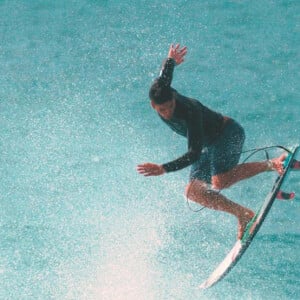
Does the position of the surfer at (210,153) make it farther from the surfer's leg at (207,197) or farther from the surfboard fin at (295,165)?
the surfboard fin at (295,165)

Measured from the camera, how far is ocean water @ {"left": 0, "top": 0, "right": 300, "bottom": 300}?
30.3 ft

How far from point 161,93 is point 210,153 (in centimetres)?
105

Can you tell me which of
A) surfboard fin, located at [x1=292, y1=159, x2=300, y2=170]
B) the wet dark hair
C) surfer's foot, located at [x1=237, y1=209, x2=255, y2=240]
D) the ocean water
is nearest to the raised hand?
the wet dark hair

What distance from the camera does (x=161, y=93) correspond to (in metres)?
4.76

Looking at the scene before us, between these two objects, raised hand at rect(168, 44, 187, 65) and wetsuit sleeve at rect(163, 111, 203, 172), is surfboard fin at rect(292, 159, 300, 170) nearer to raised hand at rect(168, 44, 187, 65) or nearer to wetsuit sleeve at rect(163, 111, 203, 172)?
wetsuit sleeve at rect(163, 111, 203, 172)

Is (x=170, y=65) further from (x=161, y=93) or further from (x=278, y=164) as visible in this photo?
(x=278, y=164)

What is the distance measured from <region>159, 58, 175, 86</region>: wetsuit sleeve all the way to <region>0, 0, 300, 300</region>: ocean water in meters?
4.53

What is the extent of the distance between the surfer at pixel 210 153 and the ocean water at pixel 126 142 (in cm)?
356

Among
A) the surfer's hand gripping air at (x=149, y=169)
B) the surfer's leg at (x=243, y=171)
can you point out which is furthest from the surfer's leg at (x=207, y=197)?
the surfer's hand gripping air at (x=149, y=169)

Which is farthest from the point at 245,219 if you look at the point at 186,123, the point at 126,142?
the point at 126,142

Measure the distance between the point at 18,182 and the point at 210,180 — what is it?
587 cm

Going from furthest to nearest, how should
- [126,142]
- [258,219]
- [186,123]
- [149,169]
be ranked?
[126,142] < [258,219] < [186,123] < [149,169]

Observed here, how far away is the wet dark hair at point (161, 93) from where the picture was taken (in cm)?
476

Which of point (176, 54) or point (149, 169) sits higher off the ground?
point (176, 54)
